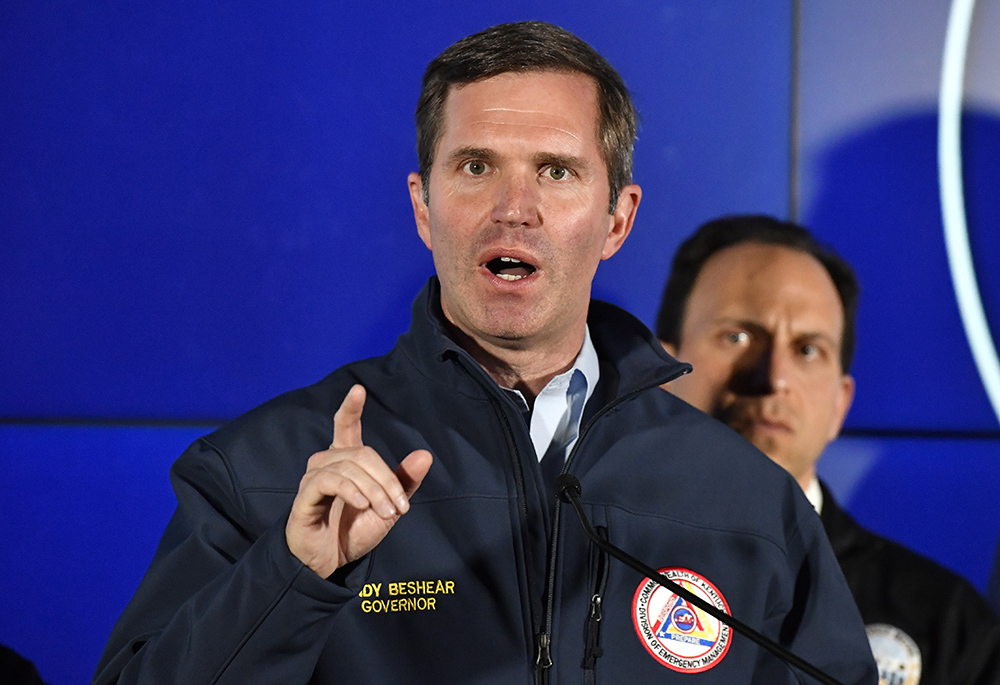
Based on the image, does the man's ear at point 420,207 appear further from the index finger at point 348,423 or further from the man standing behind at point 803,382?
the man standing behind at point 803,382

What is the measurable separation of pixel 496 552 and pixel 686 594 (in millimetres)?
216

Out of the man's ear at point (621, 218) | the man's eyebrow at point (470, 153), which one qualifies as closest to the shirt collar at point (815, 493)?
the man's ear at point (621, 218)

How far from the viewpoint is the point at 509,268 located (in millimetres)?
1139

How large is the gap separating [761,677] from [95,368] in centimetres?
107

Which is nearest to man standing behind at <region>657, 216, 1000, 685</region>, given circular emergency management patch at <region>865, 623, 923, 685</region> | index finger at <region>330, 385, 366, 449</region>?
circular emergency management patch at <region>865, 623, 923, 685</region>

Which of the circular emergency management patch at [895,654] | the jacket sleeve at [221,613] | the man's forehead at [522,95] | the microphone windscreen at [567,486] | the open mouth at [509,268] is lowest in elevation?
the jacket sleeve at [221,613]

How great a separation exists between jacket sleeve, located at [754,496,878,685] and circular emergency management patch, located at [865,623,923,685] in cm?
52

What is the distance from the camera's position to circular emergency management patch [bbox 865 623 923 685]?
61.1 inches

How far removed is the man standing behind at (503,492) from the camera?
0.81m

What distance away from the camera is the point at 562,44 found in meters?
1.15

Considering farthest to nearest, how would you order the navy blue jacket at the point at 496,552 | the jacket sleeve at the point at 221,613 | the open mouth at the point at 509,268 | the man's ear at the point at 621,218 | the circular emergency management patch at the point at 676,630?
1. the man's ear at the point at 621,218
2. the open mouth at the point at 509,268
3. the circular emergency management patch at the point at 676,630
4. the navy blue jacket at the point at 496,552
5. the jacket sleeve at the point at 221,613

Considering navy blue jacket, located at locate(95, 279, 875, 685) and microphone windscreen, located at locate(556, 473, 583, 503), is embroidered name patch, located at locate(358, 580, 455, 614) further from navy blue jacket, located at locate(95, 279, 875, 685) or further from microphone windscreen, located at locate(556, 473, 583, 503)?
microphone windscreen, located at locate(556, 473, 583, 503)

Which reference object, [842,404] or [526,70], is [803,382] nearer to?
[842,404]

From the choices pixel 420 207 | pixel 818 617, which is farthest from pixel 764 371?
pixel 420 207
